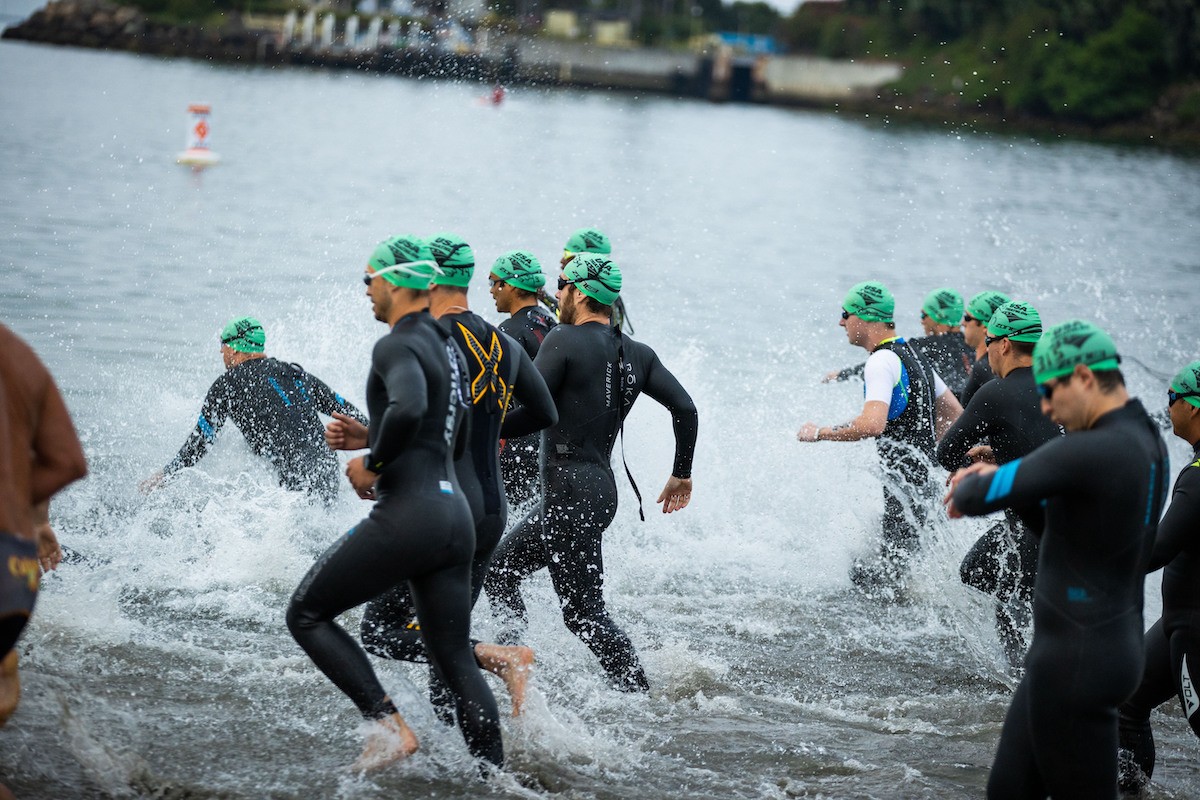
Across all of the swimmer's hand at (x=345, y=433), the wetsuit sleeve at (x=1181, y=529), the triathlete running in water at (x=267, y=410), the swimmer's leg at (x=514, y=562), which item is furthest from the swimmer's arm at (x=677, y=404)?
the wetsuit sleeve at (x=1181, y=529)

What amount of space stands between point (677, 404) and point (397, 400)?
216 centimetres

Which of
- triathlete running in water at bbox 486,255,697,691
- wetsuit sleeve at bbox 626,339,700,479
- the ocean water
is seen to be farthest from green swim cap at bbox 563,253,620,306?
the ocean water

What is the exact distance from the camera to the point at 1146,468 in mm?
3746

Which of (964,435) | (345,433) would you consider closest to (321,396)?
(345,433)

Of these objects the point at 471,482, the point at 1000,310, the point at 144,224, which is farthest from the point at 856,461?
the point at 144,224

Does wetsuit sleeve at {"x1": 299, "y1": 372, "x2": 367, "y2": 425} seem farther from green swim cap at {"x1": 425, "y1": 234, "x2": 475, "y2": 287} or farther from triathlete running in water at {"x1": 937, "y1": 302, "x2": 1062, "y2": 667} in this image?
triathlete running in water at {"x1": 937, "y1": 302, "x2": 1062, "y2": 667}

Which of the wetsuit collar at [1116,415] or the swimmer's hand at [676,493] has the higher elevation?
the wetsuit collar at [1116,415]

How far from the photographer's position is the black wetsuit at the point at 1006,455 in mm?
5762

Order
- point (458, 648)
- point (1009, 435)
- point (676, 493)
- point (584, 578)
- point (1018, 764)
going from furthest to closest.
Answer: point (676, 493)
point (1009, 435)
point (584, 578)
point (458, 648)
point (1018, 764)

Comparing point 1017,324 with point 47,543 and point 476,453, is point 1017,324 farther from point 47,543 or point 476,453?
point 47,543

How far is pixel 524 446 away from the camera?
22.2ft

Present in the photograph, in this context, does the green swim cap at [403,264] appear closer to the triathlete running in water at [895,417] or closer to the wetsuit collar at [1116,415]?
the wetsuit collar at [1116,415]

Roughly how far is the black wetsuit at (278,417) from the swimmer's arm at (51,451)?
344 cm

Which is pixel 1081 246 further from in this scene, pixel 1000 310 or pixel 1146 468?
pixel 1146 468
